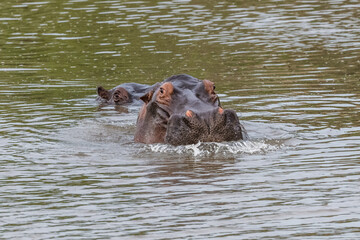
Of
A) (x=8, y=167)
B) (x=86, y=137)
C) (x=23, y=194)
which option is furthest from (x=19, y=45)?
(x=23, y=194)

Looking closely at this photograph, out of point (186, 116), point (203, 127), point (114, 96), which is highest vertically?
point (186, 116)

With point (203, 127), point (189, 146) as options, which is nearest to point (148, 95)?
point (189, 146)

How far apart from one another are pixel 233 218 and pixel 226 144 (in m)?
2.98

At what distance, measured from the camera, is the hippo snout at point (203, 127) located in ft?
35.2

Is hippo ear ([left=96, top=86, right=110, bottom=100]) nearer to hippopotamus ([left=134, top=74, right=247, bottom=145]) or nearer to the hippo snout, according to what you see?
hippopotamus ([left=134, top=74, right=247, bottom=145])

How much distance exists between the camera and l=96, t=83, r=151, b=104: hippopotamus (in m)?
16.3

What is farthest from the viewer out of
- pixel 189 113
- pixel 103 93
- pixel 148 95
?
pixel 103 93

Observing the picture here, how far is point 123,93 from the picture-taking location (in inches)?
642

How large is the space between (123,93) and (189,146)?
5.56 meters

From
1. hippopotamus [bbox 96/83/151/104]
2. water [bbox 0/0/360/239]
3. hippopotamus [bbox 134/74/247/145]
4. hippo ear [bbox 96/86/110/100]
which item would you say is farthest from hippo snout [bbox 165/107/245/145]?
hippo ear [bbox 96/86/110/100]

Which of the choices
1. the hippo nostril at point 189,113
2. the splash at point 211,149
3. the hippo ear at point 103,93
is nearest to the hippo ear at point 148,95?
the splash at point 211,149

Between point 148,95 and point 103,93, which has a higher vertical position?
point 148,95

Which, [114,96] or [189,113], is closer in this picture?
[189,113]

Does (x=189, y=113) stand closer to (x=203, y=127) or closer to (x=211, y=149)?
(x=203, y=127)
